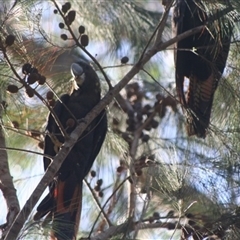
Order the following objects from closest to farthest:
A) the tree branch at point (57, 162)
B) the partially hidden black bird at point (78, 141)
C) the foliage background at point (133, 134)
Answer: the tree branch at point (57, 162), the foliage background at point (133, 134), the partially hidden black bird at point (78, 141)

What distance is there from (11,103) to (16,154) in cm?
73

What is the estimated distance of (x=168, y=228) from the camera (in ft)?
9.84

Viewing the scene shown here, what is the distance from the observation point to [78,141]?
3.32m

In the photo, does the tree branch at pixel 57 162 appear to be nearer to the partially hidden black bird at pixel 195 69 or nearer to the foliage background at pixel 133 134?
the foliage background at pixel 133 134

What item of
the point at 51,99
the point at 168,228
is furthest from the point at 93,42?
the point at 168,228

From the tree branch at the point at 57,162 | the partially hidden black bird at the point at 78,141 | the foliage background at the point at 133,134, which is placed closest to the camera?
the tree branch at the point at 57,162

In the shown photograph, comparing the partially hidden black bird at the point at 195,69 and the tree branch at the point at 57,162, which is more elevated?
the partially hidden black bird at the point at 195,69

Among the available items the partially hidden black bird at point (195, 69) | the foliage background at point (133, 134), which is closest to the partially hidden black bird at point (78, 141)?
the foliage background at point (133, 134)

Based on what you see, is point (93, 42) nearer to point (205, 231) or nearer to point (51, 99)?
point (51, 99)

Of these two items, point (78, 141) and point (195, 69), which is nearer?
point (78, 141)

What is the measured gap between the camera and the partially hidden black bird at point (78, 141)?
319 cm

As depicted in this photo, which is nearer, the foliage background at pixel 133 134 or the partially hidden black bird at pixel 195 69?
the foliage background at pixel 133 134

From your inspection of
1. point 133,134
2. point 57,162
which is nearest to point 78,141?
point 133,134

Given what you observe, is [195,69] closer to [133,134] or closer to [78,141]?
[133,134]
